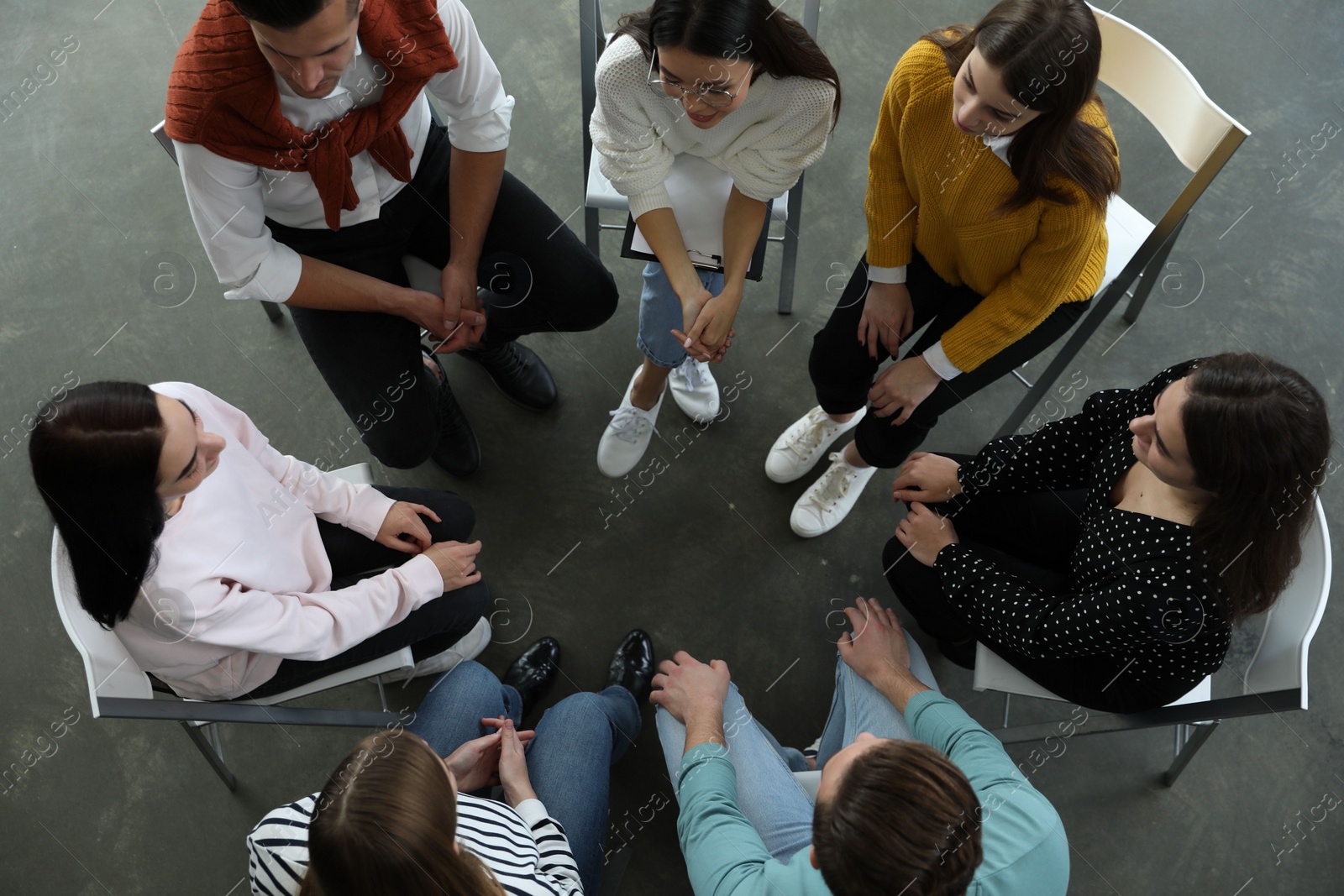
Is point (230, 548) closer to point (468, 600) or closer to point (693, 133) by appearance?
point (468, 600)

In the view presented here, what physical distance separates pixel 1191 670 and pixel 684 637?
3.63 ft

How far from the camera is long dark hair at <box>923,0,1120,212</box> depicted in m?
1.41

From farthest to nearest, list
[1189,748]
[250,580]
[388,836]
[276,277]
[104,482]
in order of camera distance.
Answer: [1189,748] < [276,277] < [250,580] < [104,482] < [388,836]

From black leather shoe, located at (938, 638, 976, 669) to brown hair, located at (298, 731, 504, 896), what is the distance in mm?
1226

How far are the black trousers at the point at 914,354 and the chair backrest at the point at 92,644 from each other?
1518mm

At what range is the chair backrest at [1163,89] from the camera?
177cm

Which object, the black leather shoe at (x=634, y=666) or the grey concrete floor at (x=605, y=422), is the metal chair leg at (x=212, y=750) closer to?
the grey concrete floor at (x=605, y=422)

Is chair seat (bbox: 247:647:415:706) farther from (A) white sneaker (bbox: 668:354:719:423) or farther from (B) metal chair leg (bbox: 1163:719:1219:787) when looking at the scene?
(B) metal chair leg (bbox: 1163:719:1219:787)

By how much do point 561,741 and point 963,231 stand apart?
4.14 ft

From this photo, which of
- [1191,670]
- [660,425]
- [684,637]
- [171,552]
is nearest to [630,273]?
[660,425]

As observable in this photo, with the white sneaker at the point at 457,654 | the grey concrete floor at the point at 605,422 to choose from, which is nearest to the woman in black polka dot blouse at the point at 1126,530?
the grey concrete floor at the point at 605,422

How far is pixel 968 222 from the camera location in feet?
5.81

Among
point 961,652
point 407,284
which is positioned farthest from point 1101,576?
point 407,284

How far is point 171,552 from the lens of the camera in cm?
140
